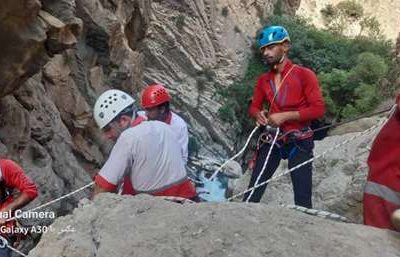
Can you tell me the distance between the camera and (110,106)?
453cm

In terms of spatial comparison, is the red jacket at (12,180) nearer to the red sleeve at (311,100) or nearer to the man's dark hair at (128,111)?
the man's dark hair at (128,111)

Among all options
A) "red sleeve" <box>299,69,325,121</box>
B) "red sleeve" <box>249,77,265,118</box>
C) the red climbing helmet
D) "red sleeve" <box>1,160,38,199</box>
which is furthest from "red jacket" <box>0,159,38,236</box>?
"red sleeve" <box>299,69,325,121</box>

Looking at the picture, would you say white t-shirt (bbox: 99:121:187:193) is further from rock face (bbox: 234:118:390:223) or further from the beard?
rock face (bbox: 234:118:390:223)

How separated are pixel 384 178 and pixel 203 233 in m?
0.88

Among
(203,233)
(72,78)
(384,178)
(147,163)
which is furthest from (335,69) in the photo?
(203,233)

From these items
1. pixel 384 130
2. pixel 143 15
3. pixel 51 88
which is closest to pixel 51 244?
pixel 384 130

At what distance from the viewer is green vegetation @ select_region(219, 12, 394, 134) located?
71.1 ft

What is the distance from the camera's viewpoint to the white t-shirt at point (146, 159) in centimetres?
376

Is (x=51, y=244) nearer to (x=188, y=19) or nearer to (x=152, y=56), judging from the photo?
(x=152, y=56)

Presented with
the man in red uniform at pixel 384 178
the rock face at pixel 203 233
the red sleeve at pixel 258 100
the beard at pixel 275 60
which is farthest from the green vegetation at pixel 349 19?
the rock face at pixel 203 233

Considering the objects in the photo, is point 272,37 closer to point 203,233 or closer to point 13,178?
point 13,178

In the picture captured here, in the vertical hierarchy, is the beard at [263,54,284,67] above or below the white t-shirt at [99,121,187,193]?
above

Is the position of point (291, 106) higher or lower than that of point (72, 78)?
higher

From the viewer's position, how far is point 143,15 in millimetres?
16750
